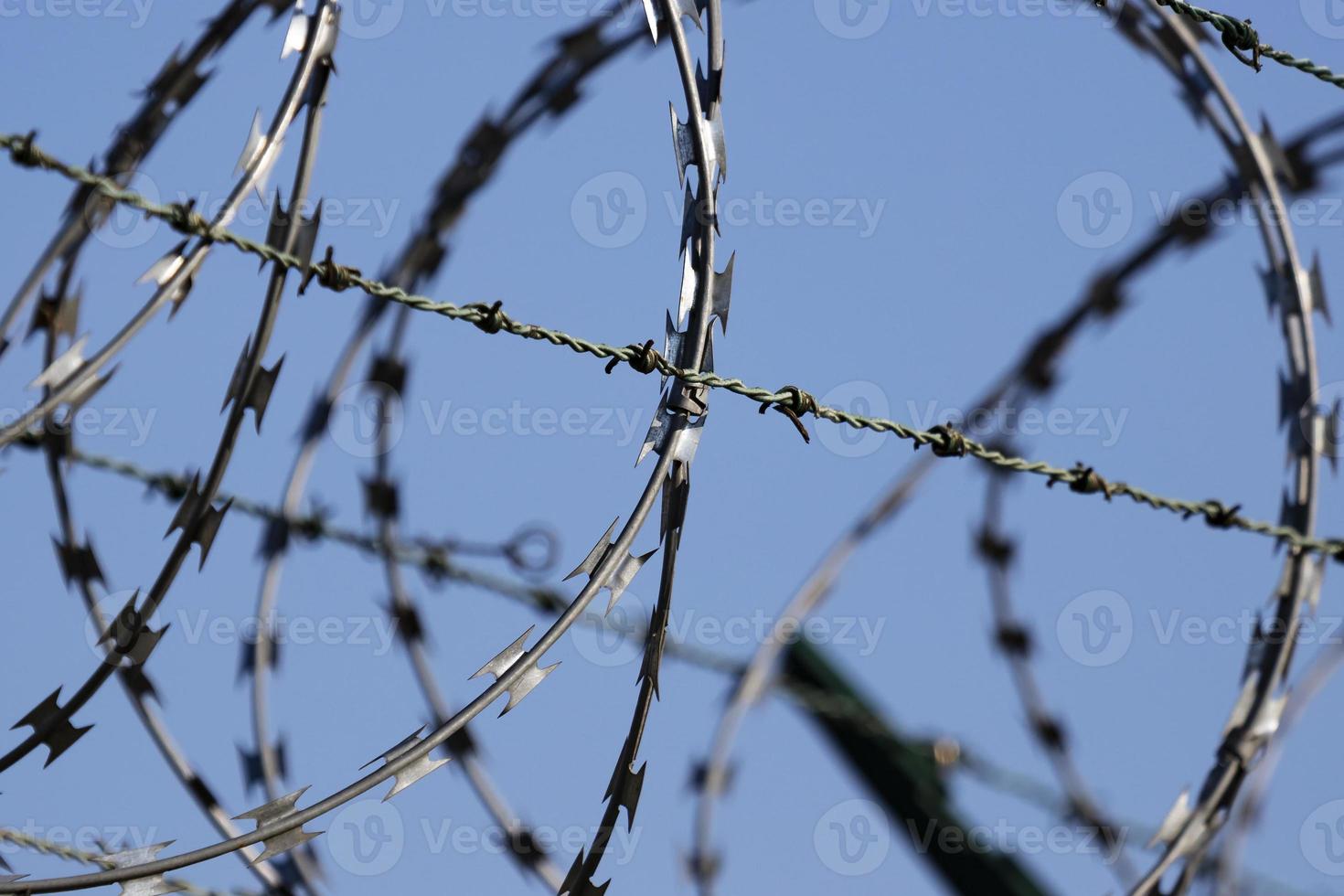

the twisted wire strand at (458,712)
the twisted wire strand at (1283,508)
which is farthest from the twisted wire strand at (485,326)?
the twisted wire strand at (1283,508)

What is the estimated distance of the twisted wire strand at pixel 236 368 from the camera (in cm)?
265

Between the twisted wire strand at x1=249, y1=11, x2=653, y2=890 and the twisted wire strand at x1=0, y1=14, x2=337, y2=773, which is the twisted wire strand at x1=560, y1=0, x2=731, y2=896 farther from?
the twisted wire strand at x1=249, y1=11, x2=653, y2=890

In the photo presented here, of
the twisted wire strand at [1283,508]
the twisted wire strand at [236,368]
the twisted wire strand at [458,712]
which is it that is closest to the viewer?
the twisted wire strand at [458,712]

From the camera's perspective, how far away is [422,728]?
7.93ft

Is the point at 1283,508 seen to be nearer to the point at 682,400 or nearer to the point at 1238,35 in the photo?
the point at 1238,35

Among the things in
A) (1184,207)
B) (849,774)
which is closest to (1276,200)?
(1184,207)

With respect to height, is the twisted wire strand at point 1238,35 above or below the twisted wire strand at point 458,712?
above

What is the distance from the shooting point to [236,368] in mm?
2701

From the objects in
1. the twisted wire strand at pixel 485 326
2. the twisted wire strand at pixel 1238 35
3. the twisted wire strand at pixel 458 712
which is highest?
the twisted wire strand at pixel 1238 35

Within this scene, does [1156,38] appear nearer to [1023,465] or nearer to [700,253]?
[1023,465]

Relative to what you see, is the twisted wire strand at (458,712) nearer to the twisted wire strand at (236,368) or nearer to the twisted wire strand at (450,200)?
the twisted wire strand at (236,368)

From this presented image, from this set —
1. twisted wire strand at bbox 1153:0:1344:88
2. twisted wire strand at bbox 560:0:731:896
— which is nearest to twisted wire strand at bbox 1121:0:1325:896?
twisted wire strand at bbox 1153:0:1344:88

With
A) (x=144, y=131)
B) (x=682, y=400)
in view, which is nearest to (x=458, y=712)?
(x=682, y=400)

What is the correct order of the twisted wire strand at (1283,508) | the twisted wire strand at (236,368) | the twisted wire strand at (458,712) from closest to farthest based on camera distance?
the twisted wire strand at (458,712) → the twisted wire strand at (236,368) → the twisted wire strand at (1283,508)
